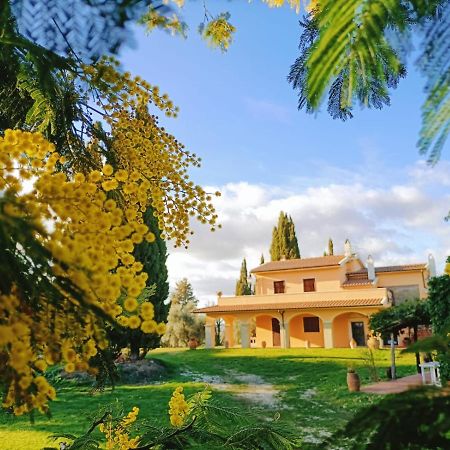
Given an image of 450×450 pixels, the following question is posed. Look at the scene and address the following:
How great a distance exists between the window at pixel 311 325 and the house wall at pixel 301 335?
0.63 feet

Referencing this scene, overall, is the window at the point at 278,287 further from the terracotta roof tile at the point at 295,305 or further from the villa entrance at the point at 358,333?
the villa entrance at the point at 358,333

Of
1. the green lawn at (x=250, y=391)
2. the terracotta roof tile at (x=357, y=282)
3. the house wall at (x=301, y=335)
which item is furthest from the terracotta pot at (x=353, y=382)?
the terracotta roof tile at (x=357, y=282)

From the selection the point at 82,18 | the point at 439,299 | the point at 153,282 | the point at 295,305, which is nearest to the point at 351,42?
the point at 82,18

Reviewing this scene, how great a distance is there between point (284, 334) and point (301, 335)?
1600 millimetres

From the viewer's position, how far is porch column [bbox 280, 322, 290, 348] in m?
29.4

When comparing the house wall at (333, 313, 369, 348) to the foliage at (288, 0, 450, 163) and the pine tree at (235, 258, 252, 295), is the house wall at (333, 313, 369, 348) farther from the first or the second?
the foliage at (288, 0, 450, 163)

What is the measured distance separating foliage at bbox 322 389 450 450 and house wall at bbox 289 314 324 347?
3043cm

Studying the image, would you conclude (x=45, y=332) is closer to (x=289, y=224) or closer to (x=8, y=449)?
(x=8, y=449)

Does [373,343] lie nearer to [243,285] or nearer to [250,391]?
[250,391]

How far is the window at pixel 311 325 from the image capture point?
99.7ft

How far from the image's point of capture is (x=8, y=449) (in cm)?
938

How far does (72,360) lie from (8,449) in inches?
405

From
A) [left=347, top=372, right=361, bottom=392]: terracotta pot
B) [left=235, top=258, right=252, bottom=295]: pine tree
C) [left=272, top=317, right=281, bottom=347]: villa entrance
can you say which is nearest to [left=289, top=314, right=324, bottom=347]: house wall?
[left=272, top=317, right=281, bottom=347]: villa entrance

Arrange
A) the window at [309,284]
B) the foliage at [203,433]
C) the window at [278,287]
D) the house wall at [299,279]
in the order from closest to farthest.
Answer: the foliage at [203,433], the house wall at [299,279], the window at [309,284], the window at [278,287]
